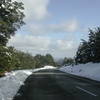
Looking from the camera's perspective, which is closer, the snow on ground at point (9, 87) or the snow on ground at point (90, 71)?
the snow on ground at point (9, 87)

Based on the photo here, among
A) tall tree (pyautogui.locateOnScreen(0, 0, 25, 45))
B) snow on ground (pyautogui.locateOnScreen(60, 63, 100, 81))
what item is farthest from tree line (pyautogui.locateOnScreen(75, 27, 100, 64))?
tall tree (pyautogui.locateOnScreen(0, 0, 25, 45))

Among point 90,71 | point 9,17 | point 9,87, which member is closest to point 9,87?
point 9,87

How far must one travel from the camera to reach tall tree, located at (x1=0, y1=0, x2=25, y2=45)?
98.8 feet

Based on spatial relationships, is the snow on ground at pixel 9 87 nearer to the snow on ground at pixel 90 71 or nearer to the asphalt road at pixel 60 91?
the asphalt road at pixel 60 91

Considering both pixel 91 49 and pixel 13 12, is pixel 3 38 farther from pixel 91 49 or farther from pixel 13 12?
pixel 91 49

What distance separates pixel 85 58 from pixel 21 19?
3550 cm

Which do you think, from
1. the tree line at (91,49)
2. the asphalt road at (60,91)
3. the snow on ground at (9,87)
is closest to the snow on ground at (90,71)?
the tree line at (91,49)

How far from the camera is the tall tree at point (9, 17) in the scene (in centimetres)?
3011

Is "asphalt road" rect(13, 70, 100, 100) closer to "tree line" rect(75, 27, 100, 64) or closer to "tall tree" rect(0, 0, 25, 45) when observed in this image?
"tall tree" rect(0, 0, 25, 45)

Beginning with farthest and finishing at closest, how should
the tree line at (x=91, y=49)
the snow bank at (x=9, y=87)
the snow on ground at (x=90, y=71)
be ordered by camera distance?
the tree line at (x=91, y=49)
the snow on ground at (x=90, y=71)
the snow bank at (x=9, y=87)

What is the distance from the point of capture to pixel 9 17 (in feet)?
102

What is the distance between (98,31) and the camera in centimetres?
5938

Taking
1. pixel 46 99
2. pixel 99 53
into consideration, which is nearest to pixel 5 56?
pixel 46 99

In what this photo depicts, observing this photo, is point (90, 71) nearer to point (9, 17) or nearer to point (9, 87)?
point (9, 17)
